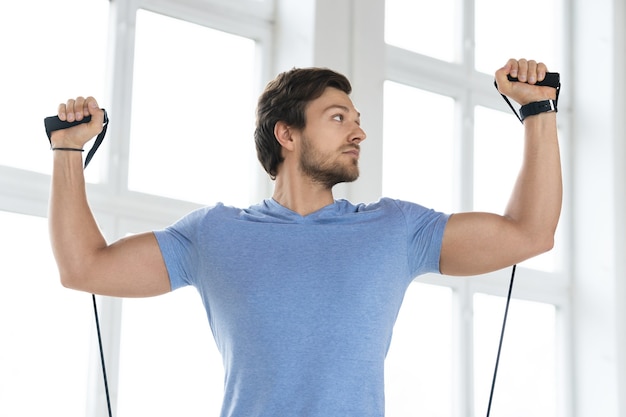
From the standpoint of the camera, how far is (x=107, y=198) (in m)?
2.93

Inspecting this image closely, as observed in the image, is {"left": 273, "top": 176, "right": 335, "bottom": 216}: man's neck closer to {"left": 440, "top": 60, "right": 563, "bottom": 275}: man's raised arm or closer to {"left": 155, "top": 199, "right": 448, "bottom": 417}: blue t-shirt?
{"left": 155, "top": 199, "right": 448, "bottom": 417}: blue t-shirt

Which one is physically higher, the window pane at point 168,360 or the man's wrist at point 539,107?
the man's wrist at point 539,107

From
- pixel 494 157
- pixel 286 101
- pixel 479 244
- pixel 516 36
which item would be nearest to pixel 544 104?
pixel 479 244

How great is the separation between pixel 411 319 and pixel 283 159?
62.9 inches

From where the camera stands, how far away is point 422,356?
3682mm

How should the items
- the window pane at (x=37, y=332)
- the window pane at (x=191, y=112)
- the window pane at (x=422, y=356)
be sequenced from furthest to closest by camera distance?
the window pane at (x=422, y=356) → the window pane at (x=191, y=112) → the window pane at (x=37, y=332)

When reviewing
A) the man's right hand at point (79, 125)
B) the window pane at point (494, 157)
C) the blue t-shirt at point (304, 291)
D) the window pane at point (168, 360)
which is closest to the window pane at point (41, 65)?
the window pane at point (168, 360)

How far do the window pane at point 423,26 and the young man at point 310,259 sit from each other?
1801 millimetres

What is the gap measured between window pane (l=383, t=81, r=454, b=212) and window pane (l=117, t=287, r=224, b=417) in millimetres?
964

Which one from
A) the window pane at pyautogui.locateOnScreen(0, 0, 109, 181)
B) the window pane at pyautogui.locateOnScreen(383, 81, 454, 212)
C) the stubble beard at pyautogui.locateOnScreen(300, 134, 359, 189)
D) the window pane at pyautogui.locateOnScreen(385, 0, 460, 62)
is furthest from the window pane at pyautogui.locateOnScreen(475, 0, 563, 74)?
the stubble beard at pyautogui.locateOnScreen(300, 134, 359, 189)

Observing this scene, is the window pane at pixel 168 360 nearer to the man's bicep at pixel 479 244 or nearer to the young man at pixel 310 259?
the young man at pixel 310 259

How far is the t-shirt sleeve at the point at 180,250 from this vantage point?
2.01 meters

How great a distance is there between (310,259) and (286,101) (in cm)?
40

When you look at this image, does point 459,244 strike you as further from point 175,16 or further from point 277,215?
point 175,16
